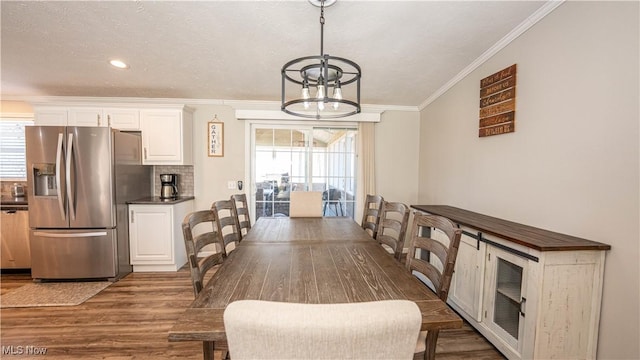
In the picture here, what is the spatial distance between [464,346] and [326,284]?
149 cm

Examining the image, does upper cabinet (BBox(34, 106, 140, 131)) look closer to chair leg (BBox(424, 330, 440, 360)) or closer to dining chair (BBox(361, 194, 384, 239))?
dining chair (BBox(361, 194, 384, 239))

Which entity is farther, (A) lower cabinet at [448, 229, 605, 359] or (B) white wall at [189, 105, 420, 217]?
(B) white wall at [189, 105, 420, 217]

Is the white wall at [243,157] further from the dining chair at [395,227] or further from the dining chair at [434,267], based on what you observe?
the dining chair at [434,267]

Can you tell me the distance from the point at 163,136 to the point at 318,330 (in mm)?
3683

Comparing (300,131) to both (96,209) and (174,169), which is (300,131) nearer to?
(174,169)

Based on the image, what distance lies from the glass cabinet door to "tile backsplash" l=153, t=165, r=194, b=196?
3.69m

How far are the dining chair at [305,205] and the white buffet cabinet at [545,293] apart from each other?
5.27 feet

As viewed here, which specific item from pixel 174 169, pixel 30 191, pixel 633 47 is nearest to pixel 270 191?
pixel 174 169

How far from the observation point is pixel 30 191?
2984 mm

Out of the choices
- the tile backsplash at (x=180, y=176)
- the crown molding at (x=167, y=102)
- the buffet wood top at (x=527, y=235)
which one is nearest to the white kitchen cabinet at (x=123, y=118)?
the crown molding at (x=167, y=102)

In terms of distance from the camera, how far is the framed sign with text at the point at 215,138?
3.87 metres

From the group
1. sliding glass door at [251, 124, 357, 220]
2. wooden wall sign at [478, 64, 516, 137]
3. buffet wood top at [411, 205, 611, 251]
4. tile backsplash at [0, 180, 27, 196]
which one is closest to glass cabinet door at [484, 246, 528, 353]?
buffet wood top at [411, 205, 611, 251]

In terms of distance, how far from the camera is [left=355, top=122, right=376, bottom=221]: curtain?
157 inches

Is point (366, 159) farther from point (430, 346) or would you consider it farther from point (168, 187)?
point (430, 346)
